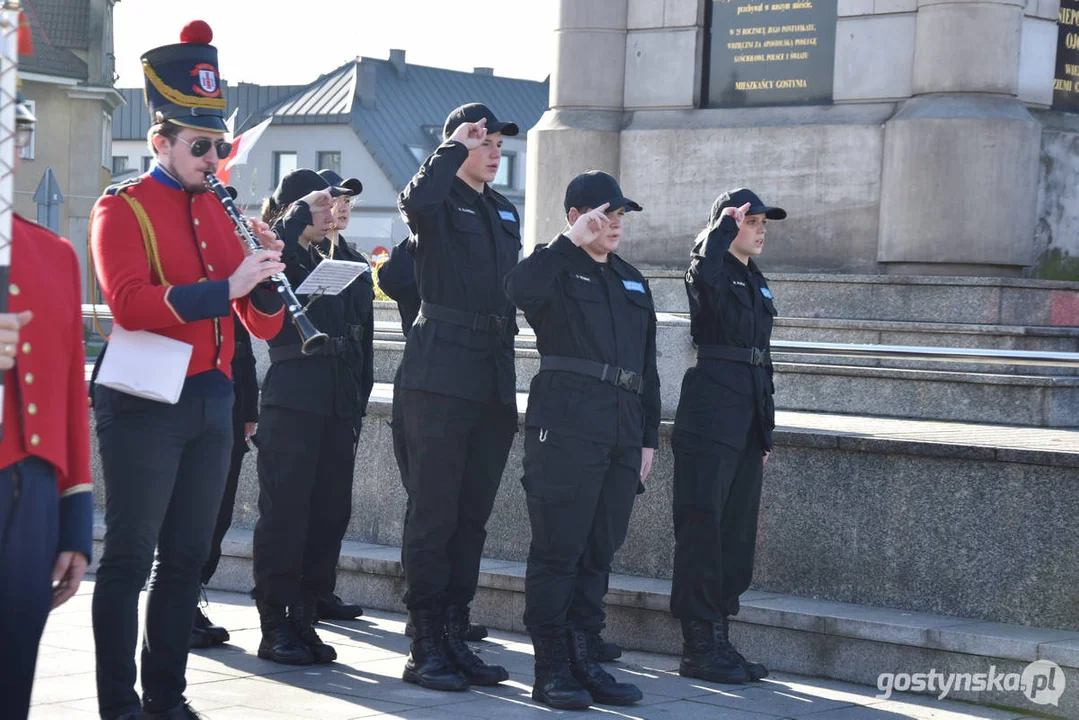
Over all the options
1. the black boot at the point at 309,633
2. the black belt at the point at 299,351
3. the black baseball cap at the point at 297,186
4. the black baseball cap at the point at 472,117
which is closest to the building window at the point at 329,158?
the black baseball cap at the point at 297,186

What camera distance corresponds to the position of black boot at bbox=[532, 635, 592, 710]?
6469 millimetres

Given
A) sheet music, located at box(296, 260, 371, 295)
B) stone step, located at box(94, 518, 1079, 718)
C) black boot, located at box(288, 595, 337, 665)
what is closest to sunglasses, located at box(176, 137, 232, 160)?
sheet music, located at box(296, 260, 371, 295)

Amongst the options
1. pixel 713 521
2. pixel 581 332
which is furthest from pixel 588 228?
pixel 713 521

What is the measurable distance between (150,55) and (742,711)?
3.31 metres

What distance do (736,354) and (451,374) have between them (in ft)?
4.24

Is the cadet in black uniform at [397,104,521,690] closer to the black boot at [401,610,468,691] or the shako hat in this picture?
the black boot at [401,610,468,691]

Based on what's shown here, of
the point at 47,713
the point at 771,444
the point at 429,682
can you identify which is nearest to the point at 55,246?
the point at 47,713

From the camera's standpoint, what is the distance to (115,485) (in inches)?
213

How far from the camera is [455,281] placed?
22.7 feet

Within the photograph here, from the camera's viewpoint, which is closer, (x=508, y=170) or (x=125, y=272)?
(x=125, y=272)

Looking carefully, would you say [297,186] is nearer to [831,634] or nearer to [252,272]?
[252,272]

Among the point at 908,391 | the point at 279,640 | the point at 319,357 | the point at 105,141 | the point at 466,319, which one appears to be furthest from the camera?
the point at 105,141

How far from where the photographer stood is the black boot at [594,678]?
21.6 ft

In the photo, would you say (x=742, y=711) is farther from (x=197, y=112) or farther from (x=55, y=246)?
(x=55, y=246)
